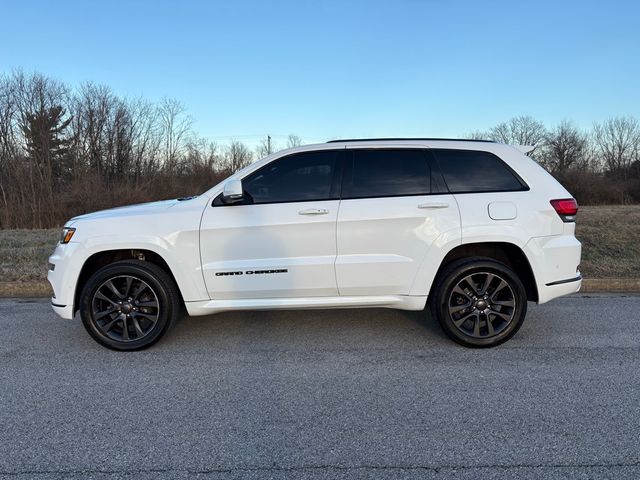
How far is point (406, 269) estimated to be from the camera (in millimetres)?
4137

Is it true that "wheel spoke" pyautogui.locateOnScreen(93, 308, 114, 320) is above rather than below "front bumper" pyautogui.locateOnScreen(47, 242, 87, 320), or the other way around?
below

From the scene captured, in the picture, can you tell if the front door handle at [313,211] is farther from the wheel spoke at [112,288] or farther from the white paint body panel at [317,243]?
the wheel spoke at [112,288]

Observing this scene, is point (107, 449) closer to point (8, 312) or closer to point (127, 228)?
point (127, 228)

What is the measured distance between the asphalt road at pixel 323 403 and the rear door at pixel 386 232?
0.69 metres

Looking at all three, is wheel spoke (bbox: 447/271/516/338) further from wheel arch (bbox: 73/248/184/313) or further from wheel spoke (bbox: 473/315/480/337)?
wheel arch (bbox: 73/248/184/313)

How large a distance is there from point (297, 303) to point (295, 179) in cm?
122

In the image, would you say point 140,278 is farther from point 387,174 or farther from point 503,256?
point 503,256

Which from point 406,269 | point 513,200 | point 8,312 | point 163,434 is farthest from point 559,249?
point 8,312

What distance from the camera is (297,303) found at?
4172mm

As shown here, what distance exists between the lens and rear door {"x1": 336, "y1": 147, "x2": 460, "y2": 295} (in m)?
4.09

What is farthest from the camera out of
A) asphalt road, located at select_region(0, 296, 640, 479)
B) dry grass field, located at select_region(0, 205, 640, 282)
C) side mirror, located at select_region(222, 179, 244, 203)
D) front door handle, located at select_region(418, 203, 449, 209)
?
dry grass field, located at select_region(0, 205, 640, 282)

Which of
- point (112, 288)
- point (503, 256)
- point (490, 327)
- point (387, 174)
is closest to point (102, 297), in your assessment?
point (112, 288)

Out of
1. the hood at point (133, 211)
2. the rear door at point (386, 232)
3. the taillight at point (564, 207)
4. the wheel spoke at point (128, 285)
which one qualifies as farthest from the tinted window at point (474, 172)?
the wheel spoke at point (128, 285)

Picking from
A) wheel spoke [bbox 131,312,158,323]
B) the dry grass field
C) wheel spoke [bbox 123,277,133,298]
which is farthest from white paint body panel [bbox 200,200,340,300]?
the dry grass field
